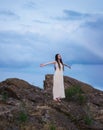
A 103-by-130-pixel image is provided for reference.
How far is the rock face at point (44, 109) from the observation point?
2216 cm

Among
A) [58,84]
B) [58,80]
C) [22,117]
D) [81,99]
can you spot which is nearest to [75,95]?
[81,99]

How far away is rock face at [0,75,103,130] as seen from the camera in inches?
872

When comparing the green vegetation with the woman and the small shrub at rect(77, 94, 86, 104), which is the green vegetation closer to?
the small shrub at rect(77, 94, 86, 104)

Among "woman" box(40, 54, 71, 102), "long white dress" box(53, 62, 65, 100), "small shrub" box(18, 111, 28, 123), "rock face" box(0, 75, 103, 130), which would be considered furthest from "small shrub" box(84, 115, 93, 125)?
"small shrub" box(18, 111, 28, 123)

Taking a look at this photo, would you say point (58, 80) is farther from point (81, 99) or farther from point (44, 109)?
point (44, 109)

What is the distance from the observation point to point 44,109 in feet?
79.2

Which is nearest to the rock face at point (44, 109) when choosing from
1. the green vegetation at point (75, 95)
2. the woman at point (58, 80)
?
the green vegetation at point (75, 95)

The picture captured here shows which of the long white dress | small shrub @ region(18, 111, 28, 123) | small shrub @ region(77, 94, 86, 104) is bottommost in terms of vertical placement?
small shrub @ region(18, 111, 28, 123)

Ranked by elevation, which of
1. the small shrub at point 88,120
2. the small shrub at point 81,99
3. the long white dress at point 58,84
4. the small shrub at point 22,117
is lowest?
the small shrub at point 22,117

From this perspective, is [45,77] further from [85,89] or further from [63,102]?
[63,102]

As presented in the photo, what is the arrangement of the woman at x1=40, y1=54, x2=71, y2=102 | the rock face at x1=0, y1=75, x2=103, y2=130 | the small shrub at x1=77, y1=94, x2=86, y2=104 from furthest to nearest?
the small shrub at x1=77, y1=94, x2=86, y2=104 → the woman at x1=40, y1=54, x2=71, y2=102 → the rock face at x1=0, y1=75, x2=103, y2=130

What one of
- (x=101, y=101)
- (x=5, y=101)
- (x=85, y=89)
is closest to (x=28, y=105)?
(x=5, y=101)

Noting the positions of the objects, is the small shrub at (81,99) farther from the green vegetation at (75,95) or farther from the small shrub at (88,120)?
the small shrub at (88,120)

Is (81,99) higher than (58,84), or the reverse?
(58,84)
